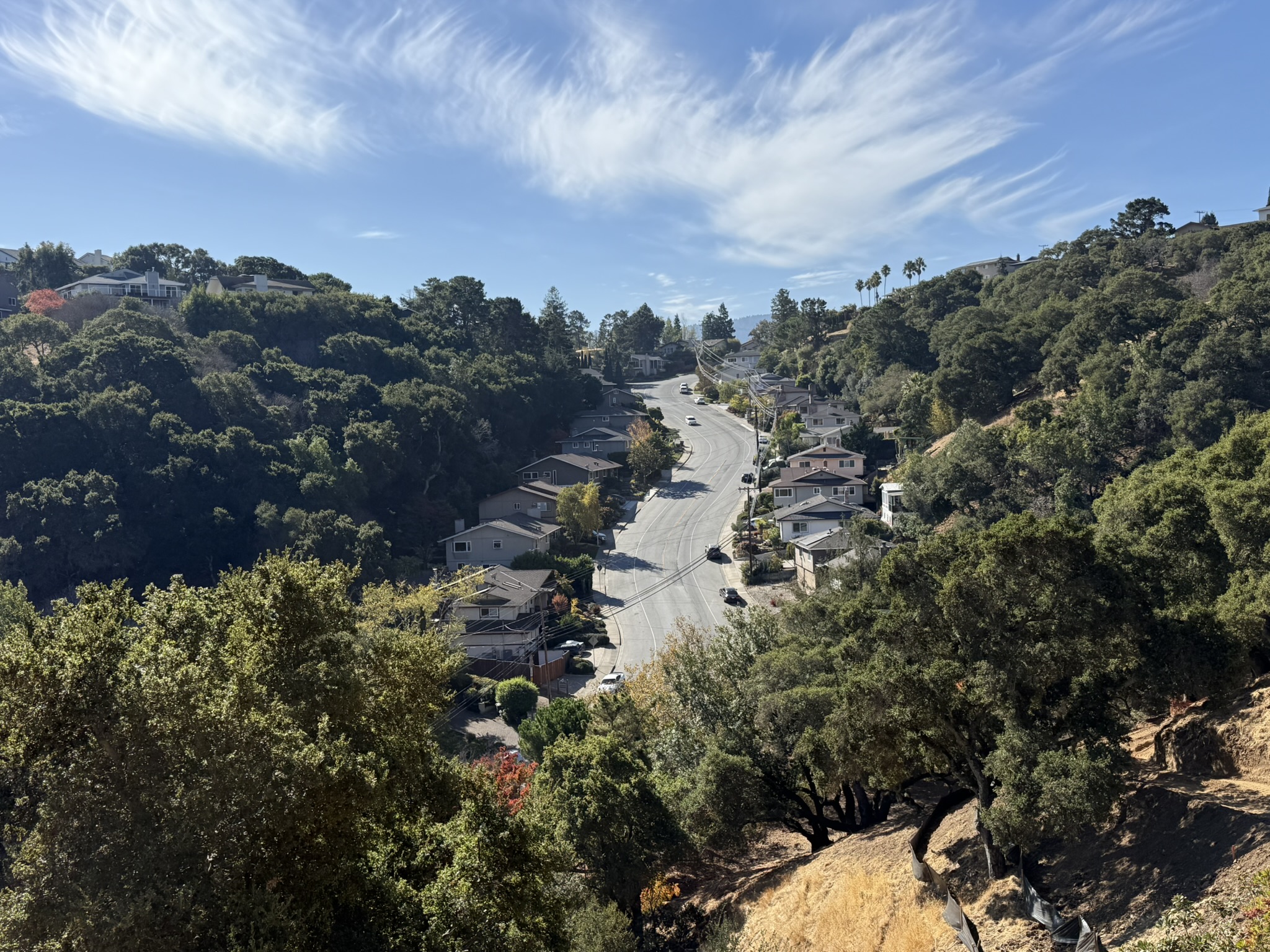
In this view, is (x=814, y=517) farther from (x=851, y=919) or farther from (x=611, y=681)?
(x=851, y=919)

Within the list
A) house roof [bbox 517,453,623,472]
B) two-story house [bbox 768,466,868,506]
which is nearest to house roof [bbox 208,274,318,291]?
house roof [bbox 517,453,623,472]

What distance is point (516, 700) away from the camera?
114ft

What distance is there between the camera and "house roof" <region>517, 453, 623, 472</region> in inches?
2598

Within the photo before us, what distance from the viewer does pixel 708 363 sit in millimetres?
120500

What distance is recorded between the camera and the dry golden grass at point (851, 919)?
14.2m

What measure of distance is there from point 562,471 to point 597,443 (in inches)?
463

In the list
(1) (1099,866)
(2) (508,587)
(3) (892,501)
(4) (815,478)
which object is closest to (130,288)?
(2) (508,587)

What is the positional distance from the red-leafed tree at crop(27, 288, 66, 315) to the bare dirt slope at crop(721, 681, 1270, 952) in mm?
74056

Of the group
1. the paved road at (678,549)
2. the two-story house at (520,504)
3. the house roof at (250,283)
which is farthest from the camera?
the house roof at (250,283)

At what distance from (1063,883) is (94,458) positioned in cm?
5329

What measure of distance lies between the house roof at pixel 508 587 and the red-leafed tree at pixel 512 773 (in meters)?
11.3

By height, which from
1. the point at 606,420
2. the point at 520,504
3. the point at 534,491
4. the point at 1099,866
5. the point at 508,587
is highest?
the point at 606,420

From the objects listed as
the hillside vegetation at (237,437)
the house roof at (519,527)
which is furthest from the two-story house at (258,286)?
the house roof at (519,527)

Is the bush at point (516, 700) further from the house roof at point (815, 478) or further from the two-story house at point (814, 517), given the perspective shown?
the house roof at point (815, 478)
